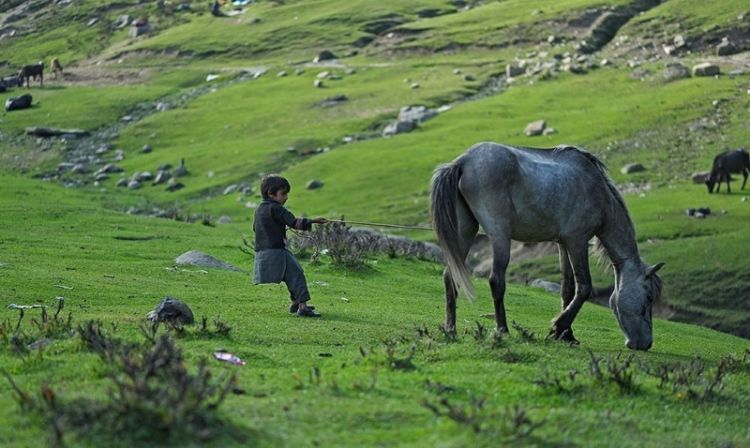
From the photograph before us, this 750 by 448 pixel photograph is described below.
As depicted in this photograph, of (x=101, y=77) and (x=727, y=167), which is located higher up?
(x=727, y=167)

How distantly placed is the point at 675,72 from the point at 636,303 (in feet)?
150

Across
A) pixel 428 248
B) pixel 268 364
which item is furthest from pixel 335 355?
pixel 428 248

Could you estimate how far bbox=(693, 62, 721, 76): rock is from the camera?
191 ft

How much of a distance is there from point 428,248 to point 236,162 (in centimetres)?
2112

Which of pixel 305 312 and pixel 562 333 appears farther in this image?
pixel 305 312

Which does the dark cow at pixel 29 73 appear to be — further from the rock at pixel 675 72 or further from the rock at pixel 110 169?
the rock at pixel 675 72

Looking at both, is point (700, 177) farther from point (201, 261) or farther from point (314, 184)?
point (201, 261)

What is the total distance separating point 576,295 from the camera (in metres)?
15.3

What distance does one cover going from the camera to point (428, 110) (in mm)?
58938

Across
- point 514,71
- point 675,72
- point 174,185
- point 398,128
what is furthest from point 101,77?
point 675,72

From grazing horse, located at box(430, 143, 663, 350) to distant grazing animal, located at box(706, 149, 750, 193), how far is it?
81.7 feet

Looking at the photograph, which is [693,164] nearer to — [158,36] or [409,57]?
[409,57]

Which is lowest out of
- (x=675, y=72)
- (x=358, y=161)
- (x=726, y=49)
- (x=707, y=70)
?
(x=726, y=49)

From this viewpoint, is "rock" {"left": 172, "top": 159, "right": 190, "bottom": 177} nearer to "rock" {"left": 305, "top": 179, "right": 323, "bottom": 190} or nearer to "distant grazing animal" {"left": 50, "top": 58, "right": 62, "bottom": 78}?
"rock" {"left": 305, "top": 179, "right": 323, "bottom": 190}
